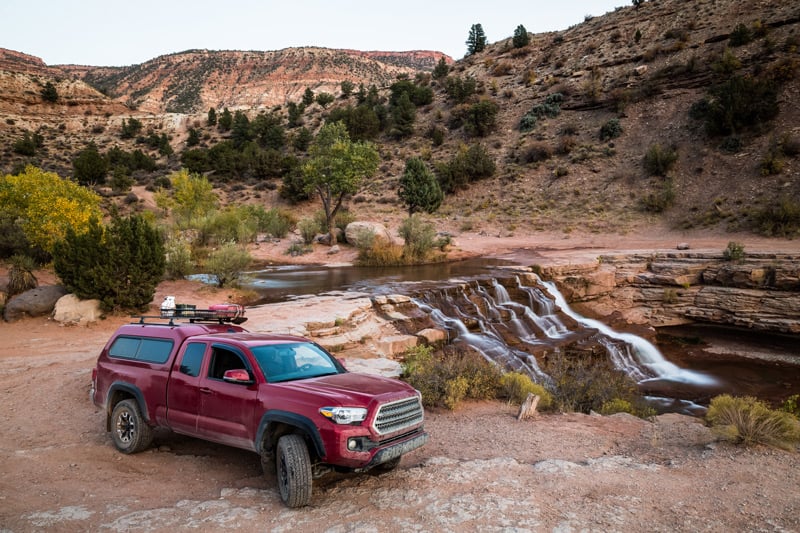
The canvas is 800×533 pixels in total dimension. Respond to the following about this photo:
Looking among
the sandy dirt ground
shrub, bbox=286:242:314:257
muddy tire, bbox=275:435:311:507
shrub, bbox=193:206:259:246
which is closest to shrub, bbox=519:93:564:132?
shrub, bbox=286:242:314:257

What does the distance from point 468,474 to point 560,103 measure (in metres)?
52.5

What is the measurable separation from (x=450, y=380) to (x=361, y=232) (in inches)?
786

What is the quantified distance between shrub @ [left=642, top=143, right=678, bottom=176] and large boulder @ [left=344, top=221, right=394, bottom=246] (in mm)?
23198

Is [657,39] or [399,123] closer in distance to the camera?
[657,39]

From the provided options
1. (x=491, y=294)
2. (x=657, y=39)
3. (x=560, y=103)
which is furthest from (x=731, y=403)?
(x=657, y=39)

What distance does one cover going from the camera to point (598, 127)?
149 feet

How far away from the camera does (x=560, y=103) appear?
166ft

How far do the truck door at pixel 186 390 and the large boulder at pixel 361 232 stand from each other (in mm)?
21926

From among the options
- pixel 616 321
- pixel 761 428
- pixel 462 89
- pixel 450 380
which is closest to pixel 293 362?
pixel 450 380

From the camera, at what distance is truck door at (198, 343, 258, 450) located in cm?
487

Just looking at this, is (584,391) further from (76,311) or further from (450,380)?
(76,311)

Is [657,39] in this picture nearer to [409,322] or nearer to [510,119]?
[510,119]

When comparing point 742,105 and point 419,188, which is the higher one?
point 742,105

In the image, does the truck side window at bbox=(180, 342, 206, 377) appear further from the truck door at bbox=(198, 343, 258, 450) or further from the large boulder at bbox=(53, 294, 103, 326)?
the large boulder at bbox=(53, 294, 103, 326)
